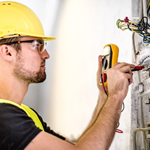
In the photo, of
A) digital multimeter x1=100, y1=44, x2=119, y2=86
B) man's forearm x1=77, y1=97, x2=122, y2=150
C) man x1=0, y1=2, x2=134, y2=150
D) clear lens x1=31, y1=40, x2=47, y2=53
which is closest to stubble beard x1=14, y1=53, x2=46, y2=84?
man x1=0, y1=2, x2=134, y2=150

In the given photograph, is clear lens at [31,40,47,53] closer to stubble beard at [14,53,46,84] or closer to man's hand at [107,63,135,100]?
stubble beard at [14,53,46,84]

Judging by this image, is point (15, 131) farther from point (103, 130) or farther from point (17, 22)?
point (17, 22)

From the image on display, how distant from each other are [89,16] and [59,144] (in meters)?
1.42

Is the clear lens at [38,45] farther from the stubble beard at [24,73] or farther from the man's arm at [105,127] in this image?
the man's arm at [105,127]

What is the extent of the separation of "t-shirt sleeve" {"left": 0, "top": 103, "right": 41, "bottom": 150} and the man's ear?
0.43 metres

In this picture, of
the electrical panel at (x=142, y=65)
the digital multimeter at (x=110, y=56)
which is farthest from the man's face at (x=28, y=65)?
the electrical panel at (x=142, y=65)

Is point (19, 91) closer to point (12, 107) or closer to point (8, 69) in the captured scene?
point (8, 69)

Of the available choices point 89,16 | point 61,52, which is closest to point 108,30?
point 89,16

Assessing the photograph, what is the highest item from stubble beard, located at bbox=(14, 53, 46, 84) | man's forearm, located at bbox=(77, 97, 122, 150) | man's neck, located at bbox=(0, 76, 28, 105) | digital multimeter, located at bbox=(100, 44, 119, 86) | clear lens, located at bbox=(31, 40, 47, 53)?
clear lens, located at bbox=(31, 40, 47, 53)

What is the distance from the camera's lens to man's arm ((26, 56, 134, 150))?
81cm

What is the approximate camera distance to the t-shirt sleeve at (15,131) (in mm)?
810

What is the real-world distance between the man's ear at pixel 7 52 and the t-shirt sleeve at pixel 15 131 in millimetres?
431

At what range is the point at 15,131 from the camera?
32.4 inches

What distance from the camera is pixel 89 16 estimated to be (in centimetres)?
198
